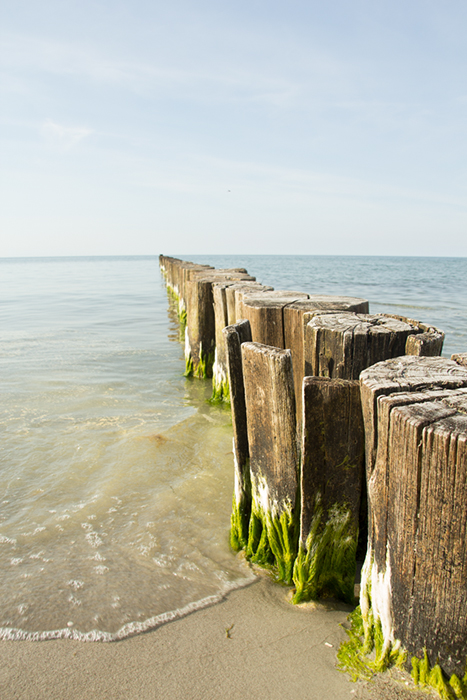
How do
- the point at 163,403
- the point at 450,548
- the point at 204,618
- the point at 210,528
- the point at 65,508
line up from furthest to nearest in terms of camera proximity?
1. the point at 163,403
2. the point at 65,508
3. the point at 210,528
4. the point at 204,618
5. the point at 450,548

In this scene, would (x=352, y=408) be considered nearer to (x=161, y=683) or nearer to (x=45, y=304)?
(x=161, y=683)

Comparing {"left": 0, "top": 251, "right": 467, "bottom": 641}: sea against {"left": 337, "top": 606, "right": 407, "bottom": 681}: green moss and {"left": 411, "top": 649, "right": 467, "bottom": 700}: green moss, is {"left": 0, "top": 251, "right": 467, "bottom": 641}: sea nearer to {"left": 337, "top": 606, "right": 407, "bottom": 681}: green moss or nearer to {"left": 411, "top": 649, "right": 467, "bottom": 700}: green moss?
{"left": 337, "top": 606, "right": 407, "bottom": 681}: green moss

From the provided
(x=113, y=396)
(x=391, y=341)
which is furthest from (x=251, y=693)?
(x=113, y=396)

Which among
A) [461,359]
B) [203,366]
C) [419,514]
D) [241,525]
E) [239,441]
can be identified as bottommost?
[241,525]

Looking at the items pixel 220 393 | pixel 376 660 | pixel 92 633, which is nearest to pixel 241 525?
pixel 92 633

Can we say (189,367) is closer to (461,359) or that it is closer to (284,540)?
(284,540)

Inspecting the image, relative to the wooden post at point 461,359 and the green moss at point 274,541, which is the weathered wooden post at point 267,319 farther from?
the wooden post at point 461,359

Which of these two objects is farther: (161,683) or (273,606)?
(273,606)

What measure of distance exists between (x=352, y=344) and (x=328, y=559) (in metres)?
1.07

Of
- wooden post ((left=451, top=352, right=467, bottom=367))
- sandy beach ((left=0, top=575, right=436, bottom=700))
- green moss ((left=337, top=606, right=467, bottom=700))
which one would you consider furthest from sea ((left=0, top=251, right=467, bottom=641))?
wooden post ((left=451, top=352, right=467, bottom=367))

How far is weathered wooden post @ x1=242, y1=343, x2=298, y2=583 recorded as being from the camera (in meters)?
2.20

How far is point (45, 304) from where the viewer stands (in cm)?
1647

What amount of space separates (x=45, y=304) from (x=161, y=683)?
16334 mm

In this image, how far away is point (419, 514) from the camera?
152cm
